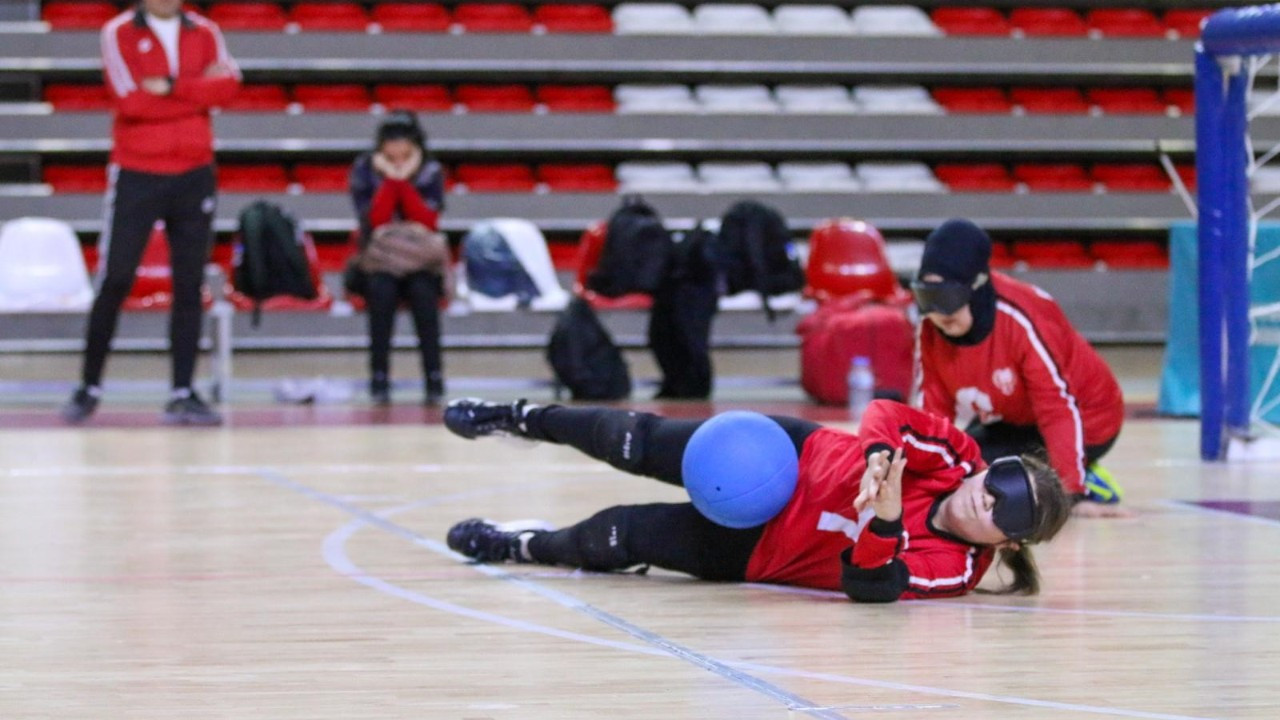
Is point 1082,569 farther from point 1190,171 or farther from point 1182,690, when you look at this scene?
point 1190,171

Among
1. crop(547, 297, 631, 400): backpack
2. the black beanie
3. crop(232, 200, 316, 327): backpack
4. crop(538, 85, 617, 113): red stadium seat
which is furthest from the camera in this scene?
crop(538, 85, 617, 113): red stadium seat

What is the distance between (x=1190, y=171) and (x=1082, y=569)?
34.6 feet

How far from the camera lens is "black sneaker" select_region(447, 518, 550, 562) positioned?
395cm

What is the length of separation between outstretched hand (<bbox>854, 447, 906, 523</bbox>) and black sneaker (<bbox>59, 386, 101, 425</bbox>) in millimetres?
5537

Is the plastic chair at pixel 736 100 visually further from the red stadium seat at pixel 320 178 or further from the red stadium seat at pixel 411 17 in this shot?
the red stadium seat at pixel 320 178

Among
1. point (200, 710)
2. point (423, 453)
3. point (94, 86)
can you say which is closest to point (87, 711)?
point (200, 710)

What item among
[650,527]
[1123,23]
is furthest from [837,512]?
[1123,23]

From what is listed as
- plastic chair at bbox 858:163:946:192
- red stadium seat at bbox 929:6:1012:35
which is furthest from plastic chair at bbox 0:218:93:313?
red stadium seat at bbox 929:6:1012:35

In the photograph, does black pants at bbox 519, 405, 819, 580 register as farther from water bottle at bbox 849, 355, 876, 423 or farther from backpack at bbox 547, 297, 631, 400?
backpack at bbox 547, 297, 631, 400

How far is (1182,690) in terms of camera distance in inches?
101

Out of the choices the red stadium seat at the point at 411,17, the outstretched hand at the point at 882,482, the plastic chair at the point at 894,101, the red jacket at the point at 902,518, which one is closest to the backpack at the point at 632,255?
the red stadium seat at the point at 411,17

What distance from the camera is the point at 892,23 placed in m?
13.4

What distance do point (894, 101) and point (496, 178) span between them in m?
3.06

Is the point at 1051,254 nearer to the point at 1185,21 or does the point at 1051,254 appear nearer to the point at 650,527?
the point at 1185,21
